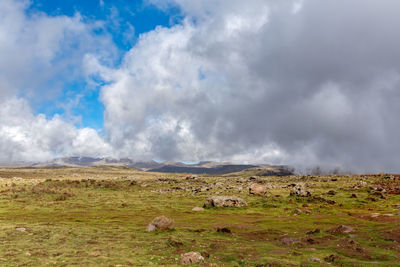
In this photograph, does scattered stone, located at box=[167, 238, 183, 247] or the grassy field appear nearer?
the grassy field

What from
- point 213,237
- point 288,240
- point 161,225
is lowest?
point 213,237

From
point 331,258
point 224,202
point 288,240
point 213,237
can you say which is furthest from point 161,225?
point 224,202

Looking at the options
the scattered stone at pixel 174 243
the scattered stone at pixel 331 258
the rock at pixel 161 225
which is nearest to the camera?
the scattered stone at pixel 331 258

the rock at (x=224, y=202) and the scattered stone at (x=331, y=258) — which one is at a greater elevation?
the scattered stone at (x=331, y=258)

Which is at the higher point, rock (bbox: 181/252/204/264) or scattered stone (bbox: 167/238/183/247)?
rock (bbox: 181/252/204/264)

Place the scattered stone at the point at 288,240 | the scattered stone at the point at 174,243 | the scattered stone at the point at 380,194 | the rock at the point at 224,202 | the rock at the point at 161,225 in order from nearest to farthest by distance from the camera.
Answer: the scattered stone at the point at 174,243
the scattered stone at the point at 288,240
the rock at the point at 161,225
the rock at the point at 224,202
the scattered stone at the point at 380,194

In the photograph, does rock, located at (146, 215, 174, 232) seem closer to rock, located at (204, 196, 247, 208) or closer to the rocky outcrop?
the rocky outcrop

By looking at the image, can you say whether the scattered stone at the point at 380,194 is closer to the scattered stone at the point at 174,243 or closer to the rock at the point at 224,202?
the rock at the point at 224,202

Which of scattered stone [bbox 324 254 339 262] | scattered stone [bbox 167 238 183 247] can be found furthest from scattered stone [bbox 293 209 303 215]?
scattered stone [bbox 167 238 183 247]

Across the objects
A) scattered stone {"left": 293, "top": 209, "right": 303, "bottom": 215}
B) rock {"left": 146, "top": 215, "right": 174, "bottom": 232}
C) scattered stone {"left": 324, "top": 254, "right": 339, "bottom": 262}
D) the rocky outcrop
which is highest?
scattered stone {"left": 324, "top": 254, "right": 339, "bottom": 262}

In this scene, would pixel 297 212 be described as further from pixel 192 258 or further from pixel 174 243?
pixel 192 258

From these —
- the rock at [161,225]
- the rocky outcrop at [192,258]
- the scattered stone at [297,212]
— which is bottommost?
the scattered stone at [297,212]

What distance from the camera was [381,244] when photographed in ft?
77.3

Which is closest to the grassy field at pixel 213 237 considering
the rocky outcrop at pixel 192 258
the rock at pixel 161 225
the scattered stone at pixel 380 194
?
the rocky outcrop at pixel 192 258
